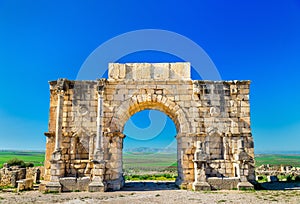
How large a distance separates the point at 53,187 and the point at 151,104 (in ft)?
17.6

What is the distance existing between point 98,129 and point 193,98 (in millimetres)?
4324

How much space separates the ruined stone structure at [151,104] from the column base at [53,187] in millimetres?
331

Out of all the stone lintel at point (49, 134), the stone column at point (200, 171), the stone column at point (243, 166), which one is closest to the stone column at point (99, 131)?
the stone lintel at point (49, 134)

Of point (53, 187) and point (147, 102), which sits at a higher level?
point (147, 102)

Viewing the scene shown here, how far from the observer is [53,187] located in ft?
33.9

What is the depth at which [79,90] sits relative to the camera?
1188 cm

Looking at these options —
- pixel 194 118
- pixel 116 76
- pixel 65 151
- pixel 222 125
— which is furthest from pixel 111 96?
pixel 222 125

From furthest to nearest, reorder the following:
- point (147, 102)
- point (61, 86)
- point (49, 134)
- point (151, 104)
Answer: point (151, 104) < point (147, 102) < point (49, 134) < point (61, 86)

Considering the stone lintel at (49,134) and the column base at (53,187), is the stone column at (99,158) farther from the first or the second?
the stone lintel at (49,134)

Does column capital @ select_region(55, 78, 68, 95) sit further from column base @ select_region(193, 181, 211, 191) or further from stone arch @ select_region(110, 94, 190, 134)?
column base @ select_region(193, 181, 211, 191)

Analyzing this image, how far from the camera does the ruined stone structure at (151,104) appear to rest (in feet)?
35.6

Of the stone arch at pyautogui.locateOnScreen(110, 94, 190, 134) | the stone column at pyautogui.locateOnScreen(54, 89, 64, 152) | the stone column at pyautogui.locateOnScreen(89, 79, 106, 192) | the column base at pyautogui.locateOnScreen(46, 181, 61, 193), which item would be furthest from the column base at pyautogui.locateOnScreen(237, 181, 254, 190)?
the stone column at pyautogui.locateOnScreen(54, 89, 64, 152)

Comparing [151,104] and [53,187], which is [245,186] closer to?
[151,104]

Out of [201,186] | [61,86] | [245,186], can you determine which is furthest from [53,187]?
[245,186]
